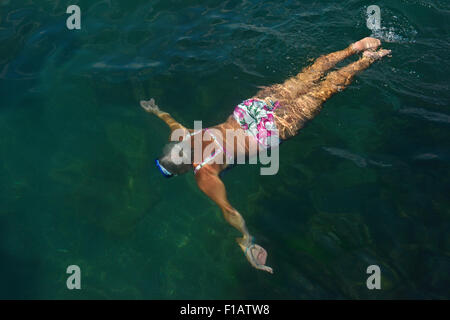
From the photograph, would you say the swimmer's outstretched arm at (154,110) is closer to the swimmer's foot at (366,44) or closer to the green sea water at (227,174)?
the green sea water at (227,174)

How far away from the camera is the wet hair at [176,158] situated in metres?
4.46

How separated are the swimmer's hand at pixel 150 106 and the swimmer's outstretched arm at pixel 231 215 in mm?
1872

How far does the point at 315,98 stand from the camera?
6.03 meters

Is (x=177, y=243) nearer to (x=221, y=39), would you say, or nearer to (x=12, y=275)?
(x=12, y=275)

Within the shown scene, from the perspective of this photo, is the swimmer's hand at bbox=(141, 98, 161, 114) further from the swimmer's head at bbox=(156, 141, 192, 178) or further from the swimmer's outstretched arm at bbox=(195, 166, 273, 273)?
the swimmer's outstretched arm at bbox=(195, 166, 273, 273)

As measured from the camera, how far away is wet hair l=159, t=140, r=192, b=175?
4.46m

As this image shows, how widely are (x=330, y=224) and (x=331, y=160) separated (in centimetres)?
120

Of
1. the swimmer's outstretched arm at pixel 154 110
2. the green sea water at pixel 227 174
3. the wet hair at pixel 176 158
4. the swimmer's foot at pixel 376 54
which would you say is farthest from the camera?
the swimmer's foot at pixel 376 54

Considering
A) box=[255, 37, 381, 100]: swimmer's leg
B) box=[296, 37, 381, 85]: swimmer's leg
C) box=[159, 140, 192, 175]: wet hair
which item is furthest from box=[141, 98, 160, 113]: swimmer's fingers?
box=[296, 37, 381, 85]: swimmer's leg

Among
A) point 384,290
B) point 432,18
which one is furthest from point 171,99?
point 432,18

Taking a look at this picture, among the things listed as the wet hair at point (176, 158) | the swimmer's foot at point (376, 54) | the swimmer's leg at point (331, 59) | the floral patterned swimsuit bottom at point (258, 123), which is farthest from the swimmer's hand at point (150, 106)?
the swimmer's foot at point (376, 54)

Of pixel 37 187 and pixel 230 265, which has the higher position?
pixel 37 187

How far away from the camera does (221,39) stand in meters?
7.53

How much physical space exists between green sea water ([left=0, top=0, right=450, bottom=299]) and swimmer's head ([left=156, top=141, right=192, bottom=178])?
127 centimetres
